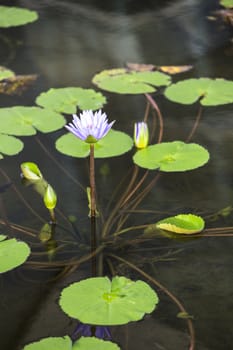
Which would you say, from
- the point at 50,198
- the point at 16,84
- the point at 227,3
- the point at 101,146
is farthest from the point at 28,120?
the point at 227,3

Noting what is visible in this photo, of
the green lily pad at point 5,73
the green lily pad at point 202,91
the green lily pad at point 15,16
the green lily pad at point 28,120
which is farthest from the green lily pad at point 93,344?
the green lily pad at point 15,16

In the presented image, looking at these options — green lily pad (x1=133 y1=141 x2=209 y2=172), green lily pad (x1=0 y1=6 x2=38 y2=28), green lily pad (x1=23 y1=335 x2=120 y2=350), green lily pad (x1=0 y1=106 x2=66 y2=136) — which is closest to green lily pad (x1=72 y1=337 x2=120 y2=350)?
green lily pad (x1=23 y1=335 x2=120 y2=350)

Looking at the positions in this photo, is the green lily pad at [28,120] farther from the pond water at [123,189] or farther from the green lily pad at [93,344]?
the green lily pad at [93,344]

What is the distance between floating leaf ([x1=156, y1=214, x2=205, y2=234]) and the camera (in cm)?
157

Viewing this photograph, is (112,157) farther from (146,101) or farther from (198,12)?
(198,12)

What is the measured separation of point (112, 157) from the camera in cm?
190

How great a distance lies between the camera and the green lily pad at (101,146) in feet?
6.15

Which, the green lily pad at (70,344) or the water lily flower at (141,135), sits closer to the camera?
the green lily pad at (70,344)

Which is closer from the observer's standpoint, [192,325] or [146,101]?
[192,325]

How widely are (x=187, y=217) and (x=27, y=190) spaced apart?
417mm

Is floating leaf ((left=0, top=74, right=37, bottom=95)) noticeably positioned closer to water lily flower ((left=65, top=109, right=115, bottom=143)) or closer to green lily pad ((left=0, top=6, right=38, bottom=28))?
green lily pad ((left=0, top=6, right=38, bottom=28))

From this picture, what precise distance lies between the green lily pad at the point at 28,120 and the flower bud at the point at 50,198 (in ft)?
1.36

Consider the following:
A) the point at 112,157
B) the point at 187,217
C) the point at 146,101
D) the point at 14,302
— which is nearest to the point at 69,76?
the point at 146,101

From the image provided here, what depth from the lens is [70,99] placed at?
7.09 ft
